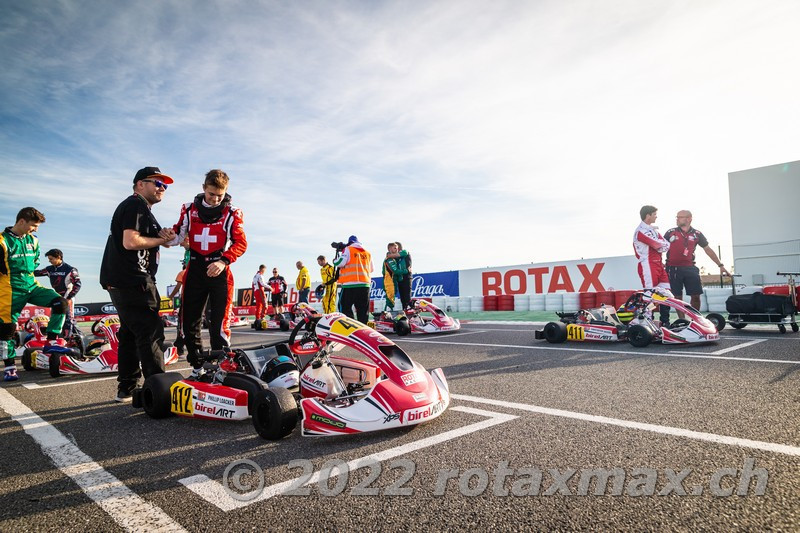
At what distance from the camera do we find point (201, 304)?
4285 millimetres

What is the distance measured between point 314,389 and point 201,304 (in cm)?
156

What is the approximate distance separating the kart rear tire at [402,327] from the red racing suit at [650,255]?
405cm

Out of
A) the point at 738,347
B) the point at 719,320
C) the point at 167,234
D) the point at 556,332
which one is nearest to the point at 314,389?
the point at 167,234

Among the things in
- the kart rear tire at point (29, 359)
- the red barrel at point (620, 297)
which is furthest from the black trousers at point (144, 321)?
the red barrel at point (620, 297)

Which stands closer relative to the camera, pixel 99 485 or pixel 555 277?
pixel 99 485

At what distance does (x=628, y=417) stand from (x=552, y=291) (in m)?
12.6

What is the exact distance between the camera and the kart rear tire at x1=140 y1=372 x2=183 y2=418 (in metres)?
3.38

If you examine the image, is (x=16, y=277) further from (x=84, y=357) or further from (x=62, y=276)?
(x=62, y=276)

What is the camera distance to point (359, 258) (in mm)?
8305

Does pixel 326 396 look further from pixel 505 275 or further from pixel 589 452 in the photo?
pixel 505 275

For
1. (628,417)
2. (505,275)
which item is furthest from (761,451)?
(505,275)

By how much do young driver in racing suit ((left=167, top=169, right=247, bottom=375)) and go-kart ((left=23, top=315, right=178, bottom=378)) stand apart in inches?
49.1

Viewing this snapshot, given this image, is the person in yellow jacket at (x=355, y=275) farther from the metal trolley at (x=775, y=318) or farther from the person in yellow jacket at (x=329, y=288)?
the metal trolley at (x=775, y=318)

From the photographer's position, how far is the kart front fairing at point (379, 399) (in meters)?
2.76
